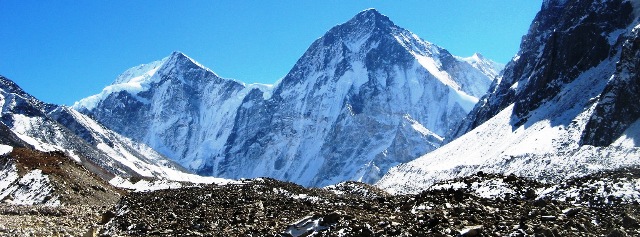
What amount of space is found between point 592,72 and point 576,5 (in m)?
37.9

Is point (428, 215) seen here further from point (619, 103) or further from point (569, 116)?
point (569, 116)

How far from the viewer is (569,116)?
98.1m

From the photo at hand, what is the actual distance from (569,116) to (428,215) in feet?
290

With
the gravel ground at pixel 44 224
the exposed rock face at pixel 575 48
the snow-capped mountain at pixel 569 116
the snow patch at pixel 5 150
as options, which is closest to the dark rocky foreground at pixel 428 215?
the gravel ground at pixel 44 224

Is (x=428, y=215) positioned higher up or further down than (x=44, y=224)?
further down

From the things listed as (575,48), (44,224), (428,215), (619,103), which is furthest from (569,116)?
(428,215)

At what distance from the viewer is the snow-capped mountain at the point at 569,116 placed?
7856 cm

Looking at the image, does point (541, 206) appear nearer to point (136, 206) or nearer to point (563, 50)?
point (136, 206)

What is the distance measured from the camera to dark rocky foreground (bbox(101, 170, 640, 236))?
15.9 m

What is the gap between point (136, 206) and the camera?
32.3 metres

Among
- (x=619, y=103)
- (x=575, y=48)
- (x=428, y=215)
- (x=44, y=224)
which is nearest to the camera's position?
(x=428, y=215)

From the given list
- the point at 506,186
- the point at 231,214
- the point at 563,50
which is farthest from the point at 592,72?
the point at 231,214

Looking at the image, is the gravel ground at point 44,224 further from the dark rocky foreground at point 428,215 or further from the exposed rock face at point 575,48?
the exposed rock face at point 575,48

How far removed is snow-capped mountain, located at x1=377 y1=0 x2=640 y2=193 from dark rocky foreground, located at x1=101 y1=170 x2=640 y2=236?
46.4m
